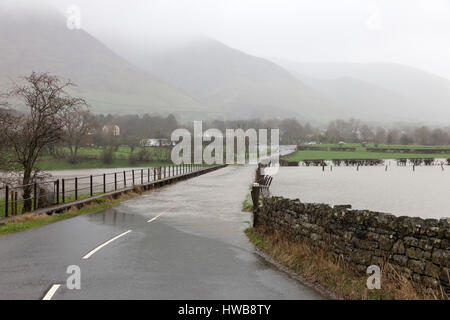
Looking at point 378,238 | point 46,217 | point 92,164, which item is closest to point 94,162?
point 92,164

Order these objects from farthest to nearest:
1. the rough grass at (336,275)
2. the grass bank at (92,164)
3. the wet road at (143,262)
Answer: the grass bank at (92,164)
the wet road at (143,262)
the rough grass at (336,275)

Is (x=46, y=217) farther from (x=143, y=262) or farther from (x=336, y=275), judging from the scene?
(x=336, y=275)

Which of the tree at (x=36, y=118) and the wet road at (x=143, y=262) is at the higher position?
the tree at (x=36, y=118)

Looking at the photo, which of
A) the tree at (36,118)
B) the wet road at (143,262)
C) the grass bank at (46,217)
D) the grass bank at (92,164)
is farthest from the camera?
the grass bank at (92,164)

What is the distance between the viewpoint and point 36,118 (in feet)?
93.9

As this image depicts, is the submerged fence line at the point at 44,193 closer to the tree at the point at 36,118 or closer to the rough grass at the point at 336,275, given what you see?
the tree at the point at 36,118

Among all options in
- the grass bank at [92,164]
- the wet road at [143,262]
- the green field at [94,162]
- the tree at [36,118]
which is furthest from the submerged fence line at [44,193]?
the green field at [94,162]

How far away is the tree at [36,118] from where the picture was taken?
27594 mm

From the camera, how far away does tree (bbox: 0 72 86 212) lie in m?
27.6

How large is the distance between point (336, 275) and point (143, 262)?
4.63 metres

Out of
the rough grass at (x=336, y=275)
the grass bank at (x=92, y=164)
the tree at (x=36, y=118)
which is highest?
the tree at (x=36, y=118)

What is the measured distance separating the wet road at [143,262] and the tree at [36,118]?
11.1 metres

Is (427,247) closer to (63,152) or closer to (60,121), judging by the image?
(60,121)

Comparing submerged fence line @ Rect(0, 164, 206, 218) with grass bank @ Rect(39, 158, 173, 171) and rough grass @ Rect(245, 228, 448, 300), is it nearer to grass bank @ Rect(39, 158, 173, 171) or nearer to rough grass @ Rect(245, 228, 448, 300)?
rough grass @ Rect(245, 228, 448, 300)
